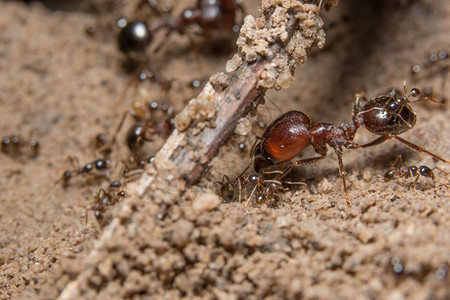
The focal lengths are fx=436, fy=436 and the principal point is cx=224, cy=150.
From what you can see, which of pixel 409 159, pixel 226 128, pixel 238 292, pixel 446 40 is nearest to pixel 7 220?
pixel 226 128

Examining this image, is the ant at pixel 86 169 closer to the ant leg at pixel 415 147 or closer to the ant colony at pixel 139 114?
the ant colony at pixel 139 114

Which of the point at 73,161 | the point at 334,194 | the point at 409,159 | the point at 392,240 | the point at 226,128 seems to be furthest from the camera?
the point at 73,161

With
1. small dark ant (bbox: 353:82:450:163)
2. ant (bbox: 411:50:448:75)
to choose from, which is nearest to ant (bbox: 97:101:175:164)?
small dark ant (bbox: 353:82:450:163)

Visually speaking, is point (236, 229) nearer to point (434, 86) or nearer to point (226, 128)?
point (226, 128)

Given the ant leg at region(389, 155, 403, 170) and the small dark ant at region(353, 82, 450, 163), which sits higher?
the small dark ant at region(353, 82, 450, 163)

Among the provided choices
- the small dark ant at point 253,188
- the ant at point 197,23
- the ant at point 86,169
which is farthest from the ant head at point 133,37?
the small dark ant at point 253,188

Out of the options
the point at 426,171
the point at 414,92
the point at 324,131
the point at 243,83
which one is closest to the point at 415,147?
the point at 426,171

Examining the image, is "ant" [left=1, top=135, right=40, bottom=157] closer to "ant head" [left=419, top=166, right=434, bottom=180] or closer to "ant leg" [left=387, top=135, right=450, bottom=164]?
"ant leg" [left=387, top=135, right=450, bottom=164]
